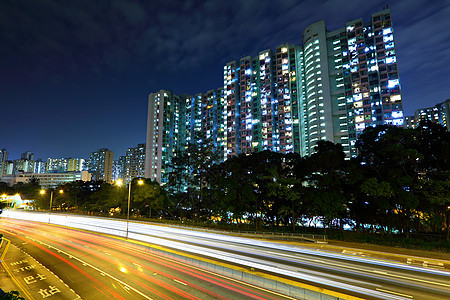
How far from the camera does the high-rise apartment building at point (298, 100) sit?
88750mm

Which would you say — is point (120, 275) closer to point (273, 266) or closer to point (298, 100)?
point (273, 266)

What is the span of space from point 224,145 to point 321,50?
64609 mm

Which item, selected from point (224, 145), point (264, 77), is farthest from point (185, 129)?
point (264, 77)

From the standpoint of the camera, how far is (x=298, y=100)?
372 feet

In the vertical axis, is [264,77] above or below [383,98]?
above

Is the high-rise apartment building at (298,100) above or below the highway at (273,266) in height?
above

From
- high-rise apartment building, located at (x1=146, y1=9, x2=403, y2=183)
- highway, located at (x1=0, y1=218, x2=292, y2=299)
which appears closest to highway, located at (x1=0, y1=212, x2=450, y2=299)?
highway, located at (x1=0, y1=218, x2=292, y2=299)

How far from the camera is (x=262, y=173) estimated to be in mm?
40875

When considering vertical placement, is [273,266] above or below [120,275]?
above

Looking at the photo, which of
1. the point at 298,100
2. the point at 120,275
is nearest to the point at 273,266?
the point at 120,275

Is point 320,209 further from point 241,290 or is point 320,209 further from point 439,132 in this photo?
point 241,290

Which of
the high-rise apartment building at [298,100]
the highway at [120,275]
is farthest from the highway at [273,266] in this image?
the high-rise apartment building at [298,100]

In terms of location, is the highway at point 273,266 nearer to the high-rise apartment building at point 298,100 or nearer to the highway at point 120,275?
the highway at point 120,275

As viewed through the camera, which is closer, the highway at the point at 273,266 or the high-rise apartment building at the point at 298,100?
the highway at the point at 273,266
